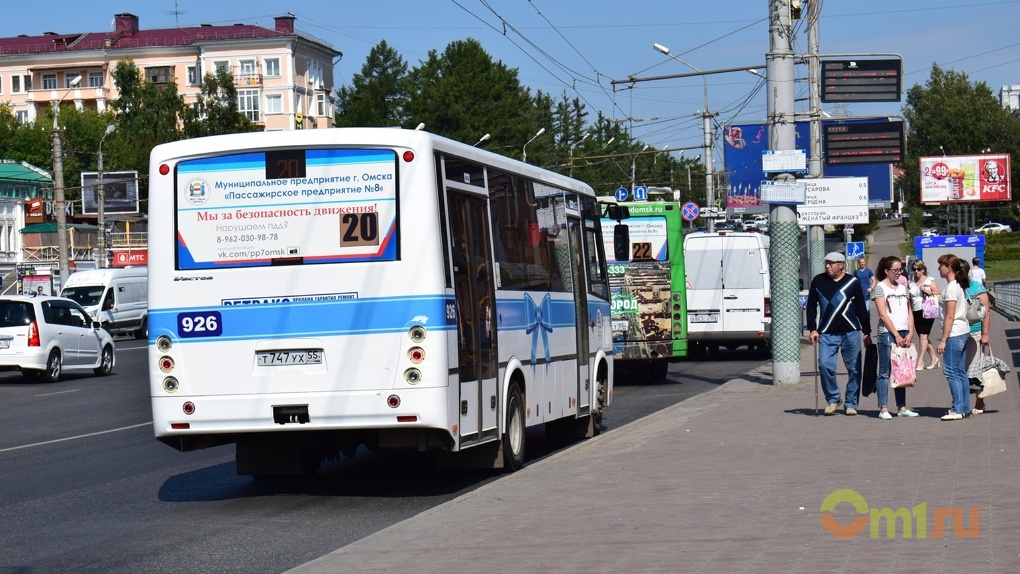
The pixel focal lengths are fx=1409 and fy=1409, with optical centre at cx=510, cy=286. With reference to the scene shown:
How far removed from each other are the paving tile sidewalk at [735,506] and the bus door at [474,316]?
572mm

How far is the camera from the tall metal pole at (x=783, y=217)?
833 inches

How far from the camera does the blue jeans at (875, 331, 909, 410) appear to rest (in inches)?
598

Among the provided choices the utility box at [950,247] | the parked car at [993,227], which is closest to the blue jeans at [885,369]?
the utility box at [950,247]

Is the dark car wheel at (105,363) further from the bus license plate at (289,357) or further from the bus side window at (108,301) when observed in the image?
the bus license plate at (289,357)

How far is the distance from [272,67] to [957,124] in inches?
2299

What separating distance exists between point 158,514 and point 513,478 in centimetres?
273

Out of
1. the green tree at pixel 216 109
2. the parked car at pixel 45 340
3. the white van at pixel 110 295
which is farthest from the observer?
the green tree at pixel 216 109

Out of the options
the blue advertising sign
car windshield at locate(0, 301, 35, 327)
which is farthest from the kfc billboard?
car windshield at locate(0, 301, 35, 327)

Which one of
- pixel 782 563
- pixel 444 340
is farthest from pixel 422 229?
pixel 782 563

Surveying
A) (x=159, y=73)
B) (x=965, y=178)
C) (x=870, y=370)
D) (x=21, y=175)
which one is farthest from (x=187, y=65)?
(x=870, y=370)

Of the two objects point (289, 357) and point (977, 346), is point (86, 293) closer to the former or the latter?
point (977, 346)

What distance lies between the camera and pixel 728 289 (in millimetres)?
29172

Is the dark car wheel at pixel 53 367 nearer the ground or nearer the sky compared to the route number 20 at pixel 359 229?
nearer the ground

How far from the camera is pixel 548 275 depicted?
13.6 metres
